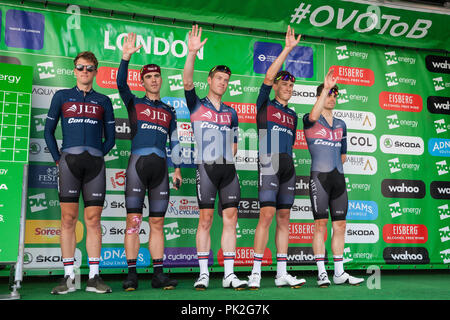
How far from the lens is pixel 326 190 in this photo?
4.39 m

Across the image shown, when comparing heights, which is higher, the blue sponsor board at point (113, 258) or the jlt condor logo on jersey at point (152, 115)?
the jlt condor logo on jersey at point (152, 115)

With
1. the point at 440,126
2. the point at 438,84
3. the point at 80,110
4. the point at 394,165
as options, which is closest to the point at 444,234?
the point at 394,165

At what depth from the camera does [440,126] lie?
19.4 feet

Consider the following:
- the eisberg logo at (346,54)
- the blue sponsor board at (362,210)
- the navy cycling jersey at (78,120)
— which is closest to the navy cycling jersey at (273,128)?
the navy cycling jersey at (78,120)

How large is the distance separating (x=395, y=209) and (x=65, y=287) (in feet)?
13.0

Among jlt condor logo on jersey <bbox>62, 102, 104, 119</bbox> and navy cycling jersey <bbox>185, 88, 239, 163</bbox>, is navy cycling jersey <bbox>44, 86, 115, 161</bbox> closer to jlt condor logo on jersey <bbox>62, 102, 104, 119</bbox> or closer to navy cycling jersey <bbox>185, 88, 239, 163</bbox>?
jlt condor logo on jersey <bbox>62, 102, 104, 119</bbox>

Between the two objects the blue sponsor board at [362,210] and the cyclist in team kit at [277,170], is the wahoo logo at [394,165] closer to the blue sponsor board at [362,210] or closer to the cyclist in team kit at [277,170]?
the blue sponsor board at [362,210]

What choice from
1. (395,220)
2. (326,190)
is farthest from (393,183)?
(326,190)

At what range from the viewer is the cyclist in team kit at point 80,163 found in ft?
12.6

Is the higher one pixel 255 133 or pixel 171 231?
pixel 255 133

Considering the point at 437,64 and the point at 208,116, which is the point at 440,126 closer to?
the point at 437,64

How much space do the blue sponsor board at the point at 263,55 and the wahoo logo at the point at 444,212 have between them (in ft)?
9.45

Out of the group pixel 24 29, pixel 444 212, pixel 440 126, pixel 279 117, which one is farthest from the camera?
pixel 440 126
